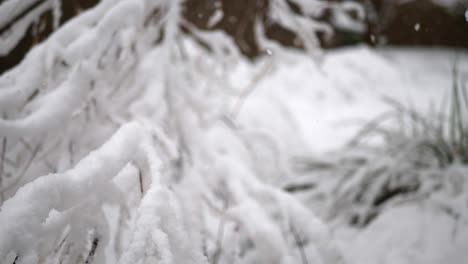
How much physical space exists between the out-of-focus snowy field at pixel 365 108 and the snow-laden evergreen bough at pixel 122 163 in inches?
10.3

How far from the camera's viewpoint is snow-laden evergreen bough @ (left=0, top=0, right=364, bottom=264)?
13.4 inches

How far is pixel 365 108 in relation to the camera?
2.73m

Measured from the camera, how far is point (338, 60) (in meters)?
3.38

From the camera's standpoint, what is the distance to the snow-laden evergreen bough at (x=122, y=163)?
341 millimetres

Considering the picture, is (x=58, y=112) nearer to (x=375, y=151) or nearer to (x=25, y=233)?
(x=25, y=233)

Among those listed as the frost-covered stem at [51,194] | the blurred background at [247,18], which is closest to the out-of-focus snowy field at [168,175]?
the frost-covered stem at [51,194]

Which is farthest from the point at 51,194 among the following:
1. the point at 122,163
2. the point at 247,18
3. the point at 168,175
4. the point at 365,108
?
the point at 365,108

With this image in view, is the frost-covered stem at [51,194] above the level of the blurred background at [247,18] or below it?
above

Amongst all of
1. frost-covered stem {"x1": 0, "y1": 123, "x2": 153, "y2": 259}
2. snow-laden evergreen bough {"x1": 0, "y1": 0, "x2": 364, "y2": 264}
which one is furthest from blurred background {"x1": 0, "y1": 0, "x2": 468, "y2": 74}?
frost-covered stem {"x1": 0, "y1": 123, "x2": 153, "y2": 259}

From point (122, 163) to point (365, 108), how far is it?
2.69m

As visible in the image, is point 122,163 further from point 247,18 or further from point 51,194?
point 247,18

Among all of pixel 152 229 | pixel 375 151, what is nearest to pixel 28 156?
A: pixel 152 229

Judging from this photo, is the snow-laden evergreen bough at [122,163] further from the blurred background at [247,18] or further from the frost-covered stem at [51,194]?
the blurred background at [247,18]

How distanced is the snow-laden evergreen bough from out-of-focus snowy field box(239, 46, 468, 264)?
261 millimetres
